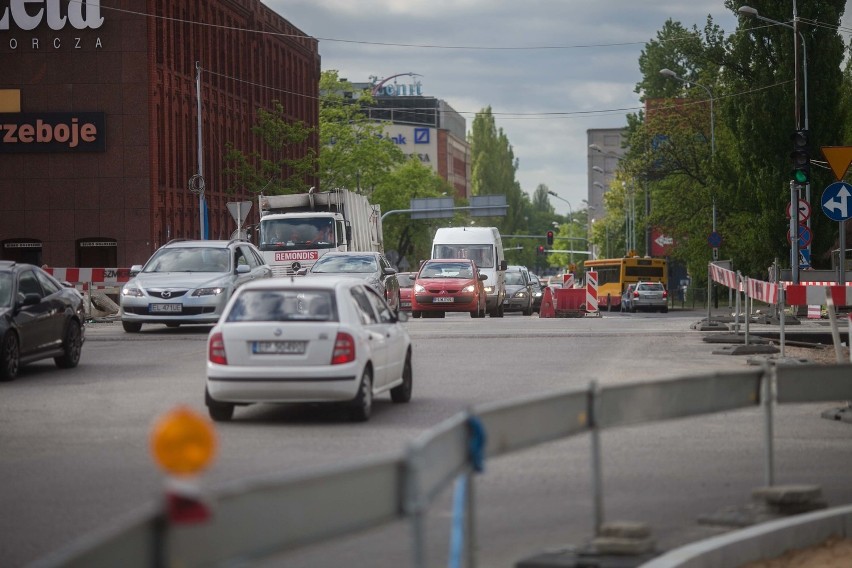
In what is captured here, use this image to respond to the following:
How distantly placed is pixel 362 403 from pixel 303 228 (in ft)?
99.9

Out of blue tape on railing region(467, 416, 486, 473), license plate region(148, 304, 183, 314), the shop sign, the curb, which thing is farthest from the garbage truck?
blue tape on railing region(467, 416, 486, 473)

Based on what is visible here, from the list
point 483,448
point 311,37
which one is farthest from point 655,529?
point 311,37

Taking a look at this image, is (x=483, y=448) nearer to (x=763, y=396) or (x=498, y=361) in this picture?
(x=763, y=396)

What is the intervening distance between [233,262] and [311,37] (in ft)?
231

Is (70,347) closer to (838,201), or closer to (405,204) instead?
(838,201)

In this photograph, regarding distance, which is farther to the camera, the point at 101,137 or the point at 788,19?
the point at 101,137

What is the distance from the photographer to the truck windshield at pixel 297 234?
44969mm

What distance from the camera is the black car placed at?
20156 mm

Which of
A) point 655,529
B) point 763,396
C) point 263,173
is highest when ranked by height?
point 263,173

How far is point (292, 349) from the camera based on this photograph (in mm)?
14953

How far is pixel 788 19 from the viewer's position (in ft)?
172

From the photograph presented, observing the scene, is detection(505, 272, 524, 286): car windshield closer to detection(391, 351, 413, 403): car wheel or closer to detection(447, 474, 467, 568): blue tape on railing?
detection(391, 351, 413, 403): car wheel

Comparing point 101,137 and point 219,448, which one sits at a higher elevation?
point 101,137

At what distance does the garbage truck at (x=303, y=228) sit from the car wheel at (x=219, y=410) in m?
27.8
